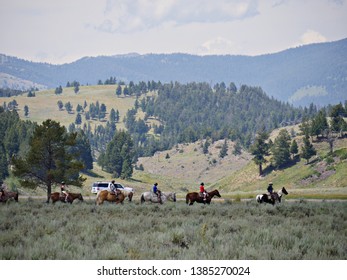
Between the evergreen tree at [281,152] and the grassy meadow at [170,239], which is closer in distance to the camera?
the grassy meadow at [170,239]

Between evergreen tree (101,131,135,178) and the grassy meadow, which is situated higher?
the grassy meadow

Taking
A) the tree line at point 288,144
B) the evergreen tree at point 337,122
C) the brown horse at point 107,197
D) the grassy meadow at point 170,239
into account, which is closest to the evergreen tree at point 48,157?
the brown horse at point 107,197

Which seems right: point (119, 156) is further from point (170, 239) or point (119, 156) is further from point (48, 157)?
point (170, 239)

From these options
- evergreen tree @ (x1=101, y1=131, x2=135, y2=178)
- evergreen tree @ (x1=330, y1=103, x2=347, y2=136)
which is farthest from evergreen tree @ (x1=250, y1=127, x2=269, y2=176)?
evergreen tree @ (x1=101, y1=131, x2=135, y2=178)

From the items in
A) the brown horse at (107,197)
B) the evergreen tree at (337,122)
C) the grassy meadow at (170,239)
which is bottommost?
the brown horse at (107,197)

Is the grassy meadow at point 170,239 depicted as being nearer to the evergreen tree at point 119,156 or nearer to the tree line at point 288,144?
the evergreen tree at point 119,156

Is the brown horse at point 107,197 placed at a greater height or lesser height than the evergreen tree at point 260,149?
greater

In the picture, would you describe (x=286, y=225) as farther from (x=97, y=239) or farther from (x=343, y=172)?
(x=343, y=172)

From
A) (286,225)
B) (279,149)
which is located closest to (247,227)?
(286,225)

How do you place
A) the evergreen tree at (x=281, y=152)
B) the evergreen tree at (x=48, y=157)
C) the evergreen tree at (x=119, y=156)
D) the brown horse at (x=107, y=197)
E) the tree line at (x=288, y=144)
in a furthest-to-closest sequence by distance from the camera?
the tree line at (x=288, y=144) < the evergreen tree at (x=281, y=152) < the evergreen tree at (x=119, y=156) < the evergreen tree at (x=48, y=157) < the brown horse at (x=107, y=197)

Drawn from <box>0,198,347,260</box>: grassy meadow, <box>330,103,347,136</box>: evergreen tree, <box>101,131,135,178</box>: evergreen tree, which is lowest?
<box>101,131,135,178</box>: evergreen tree

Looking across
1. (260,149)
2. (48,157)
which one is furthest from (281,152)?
(48,157)

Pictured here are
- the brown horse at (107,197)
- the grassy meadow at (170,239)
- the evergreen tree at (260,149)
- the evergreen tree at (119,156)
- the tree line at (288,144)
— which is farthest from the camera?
the evergreen tree at (260,149)

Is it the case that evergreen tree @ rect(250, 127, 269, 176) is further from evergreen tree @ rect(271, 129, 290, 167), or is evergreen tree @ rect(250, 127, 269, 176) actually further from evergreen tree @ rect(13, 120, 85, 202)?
evergreen tree @ rect(13, 120, 85, 202)
